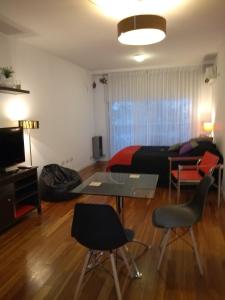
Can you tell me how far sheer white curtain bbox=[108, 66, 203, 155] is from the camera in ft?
20.7

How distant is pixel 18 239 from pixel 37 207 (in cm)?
75

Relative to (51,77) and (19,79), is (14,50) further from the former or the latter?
(51,77)

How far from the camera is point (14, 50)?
378 centimetres

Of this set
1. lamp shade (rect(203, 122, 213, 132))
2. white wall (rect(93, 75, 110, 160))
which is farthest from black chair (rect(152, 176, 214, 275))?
white wall (rect(93, 75, 110, 160))

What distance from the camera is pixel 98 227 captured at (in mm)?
1715

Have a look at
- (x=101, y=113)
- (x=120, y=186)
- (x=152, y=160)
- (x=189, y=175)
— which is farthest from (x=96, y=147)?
(x=120, y=186)

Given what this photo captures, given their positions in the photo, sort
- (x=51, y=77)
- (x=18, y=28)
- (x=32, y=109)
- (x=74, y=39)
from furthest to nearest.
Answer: (x=51, y=77), (x=32, y=109), (x=74, y=39), (x=18, y=28)

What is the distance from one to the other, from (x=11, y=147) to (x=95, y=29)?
78.5 inches

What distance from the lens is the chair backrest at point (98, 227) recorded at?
166 cm

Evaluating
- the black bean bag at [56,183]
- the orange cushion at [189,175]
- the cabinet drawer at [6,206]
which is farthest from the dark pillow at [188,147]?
the cabinet drawer at [6,206]

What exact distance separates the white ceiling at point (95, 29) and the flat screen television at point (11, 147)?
1.37 m

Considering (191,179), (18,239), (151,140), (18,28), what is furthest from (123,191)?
(151,140)

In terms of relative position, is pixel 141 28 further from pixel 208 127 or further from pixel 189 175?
pixel 208 127

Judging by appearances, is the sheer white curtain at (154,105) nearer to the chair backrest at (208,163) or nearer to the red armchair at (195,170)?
the red armchair at (195,170)
